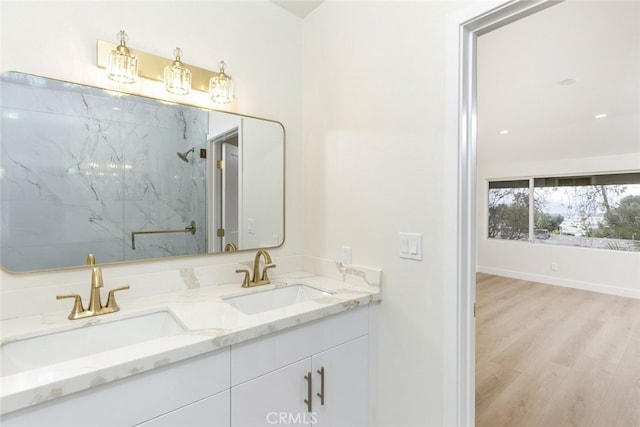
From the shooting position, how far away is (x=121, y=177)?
1.33 m

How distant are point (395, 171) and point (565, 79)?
237 centimetres

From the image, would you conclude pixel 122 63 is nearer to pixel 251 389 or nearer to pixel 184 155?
pixel 184 155

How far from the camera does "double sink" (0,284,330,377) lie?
95cm

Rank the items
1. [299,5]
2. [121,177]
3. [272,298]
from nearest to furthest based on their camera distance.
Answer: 1. [121,177]
2. [272,298]
3. [299,5]

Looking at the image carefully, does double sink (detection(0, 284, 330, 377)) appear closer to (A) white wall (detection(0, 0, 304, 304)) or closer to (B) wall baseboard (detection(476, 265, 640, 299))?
(A) white wall (detection(0, 0, 304, 304))

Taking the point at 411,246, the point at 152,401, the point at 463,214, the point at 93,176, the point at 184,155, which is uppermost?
the point at 184,155

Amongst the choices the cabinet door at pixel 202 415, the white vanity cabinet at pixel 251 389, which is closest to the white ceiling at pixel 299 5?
the white vanity cabinet at pixel 251 389

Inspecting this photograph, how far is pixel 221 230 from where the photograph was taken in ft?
5.31

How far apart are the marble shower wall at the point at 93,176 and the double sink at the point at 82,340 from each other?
295 mm

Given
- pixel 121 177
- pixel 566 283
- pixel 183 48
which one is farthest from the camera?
pixel 566 283

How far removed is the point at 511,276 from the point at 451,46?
5.49 m

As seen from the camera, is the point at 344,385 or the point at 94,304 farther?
the point at 344,385

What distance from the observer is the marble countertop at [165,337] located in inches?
28.8

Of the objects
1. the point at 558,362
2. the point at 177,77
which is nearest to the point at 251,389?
the point at 177,77
